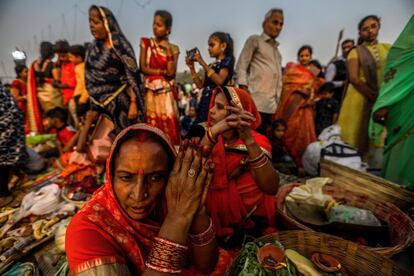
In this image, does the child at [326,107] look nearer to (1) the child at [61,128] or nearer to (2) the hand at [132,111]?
(2) the hand at [132,111]

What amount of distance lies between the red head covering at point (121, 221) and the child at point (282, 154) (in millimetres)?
3473

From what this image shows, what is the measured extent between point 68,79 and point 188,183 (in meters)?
5.19

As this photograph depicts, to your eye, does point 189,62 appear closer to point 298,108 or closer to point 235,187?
point 235,187

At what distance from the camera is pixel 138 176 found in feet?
3.53

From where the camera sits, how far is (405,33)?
2521mm

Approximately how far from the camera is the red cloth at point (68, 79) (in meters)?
4.91

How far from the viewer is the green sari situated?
247 centimetres

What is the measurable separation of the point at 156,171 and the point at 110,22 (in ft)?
8.73

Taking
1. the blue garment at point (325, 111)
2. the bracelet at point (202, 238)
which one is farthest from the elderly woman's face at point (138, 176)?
the blue garment at point (325, 111)

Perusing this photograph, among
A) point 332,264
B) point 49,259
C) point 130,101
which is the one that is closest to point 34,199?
point 49,259

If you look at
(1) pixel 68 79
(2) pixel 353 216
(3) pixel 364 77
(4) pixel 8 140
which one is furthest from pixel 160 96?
(3) pixel 364 77

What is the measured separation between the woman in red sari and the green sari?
6.47 ft

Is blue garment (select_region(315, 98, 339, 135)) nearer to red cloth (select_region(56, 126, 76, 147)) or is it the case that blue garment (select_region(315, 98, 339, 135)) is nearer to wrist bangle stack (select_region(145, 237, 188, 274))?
wrist bangle stack (select_region(145, 237, 188, 274))

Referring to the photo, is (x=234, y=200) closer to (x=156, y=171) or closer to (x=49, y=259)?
(x=156, y=171)
